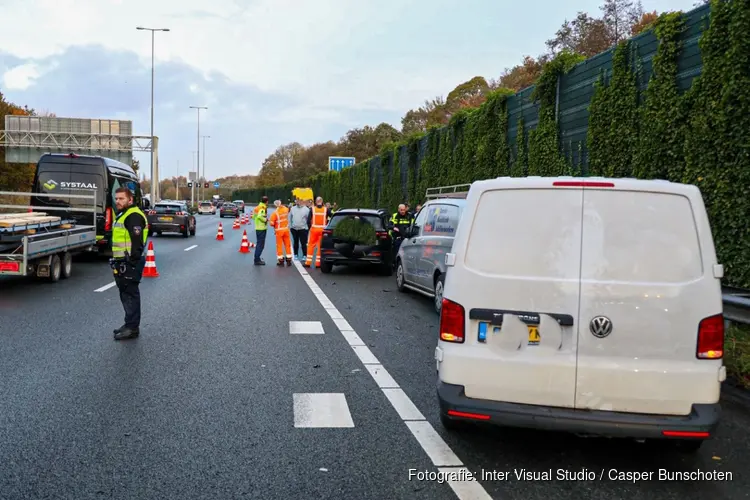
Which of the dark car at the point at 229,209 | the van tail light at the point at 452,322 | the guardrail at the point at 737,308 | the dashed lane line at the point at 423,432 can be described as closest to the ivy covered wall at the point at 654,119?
the guardrail at the point at 737,308

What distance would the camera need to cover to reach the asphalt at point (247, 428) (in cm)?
399

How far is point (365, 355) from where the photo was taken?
7.46 metres

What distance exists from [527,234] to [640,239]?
0.67 meters

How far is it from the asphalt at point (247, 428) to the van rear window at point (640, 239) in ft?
4.20

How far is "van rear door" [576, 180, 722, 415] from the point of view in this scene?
4.04m

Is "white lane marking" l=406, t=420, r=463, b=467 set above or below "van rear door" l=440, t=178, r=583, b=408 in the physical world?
below

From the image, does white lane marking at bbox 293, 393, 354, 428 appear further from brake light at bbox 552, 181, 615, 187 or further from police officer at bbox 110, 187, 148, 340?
police officer at bbox 110, 187, 148, 340

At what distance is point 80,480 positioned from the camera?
3957mm

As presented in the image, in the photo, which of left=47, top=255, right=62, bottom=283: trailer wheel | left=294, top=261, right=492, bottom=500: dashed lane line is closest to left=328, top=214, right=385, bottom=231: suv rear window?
left=47, top=255, right=62, bottom=283: trailer wheel

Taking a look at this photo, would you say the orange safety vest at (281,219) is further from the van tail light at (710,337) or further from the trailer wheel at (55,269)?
the van tail light at (710,337)

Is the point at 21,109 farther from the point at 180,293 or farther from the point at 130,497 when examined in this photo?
the point at 130,497

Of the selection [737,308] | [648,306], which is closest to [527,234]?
[648,306]

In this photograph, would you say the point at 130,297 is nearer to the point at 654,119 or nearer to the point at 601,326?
the point at 601,326

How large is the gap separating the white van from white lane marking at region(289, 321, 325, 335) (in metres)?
4.54
